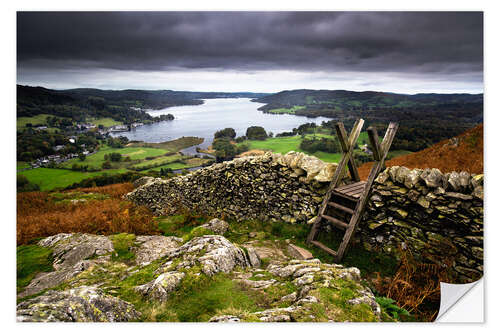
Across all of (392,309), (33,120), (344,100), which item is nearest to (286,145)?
(344,100)

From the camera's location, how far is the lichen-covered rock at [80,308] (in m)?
2.63

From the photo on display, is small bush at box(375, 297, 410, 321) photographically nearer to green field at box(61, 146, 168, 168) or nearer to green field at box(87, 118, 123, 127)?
green field at box(61, 146, 168, 168)

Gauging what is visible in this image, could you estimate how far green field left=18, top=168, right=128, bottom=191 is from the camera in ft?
17.6

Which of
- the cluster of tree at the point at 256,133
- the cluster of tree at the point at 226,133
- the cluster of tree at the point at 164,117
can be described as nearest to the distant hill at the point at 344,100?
the cluster of tree at the point at 256,133

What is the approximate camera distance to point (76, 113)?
657cm

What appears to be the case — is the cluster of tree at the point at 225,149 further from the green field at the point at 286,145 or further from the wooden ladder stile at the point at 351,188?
the wooden ladder stile at the point at 351,188

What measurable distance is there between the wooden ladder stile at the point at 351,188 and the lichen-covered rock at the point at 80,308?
145 inches

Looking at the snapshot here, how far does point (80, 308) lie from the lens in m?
2.67

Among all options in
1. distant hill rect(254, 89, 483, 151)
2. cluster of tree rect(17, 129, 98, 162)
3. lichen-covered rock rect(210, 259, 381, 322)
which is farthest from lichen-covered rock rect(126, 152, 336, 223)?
cluster of tree rect(17, 129, 98, 162)

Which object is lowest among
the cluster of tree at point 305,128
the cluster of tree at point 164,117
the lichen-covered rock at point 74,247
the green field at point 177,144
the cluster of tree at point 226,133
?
the lichen-covered rock at point 74,247

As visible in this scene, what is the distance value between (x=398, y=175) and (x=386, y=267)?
1828 millimetres

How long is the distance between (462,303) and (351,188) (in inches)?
103

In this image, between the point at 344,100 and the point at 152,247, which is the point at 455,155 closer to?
the point at 344,100

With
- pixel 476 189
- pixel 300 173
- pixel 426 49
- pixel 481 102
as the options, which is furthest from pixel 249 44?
pixel 476 189
